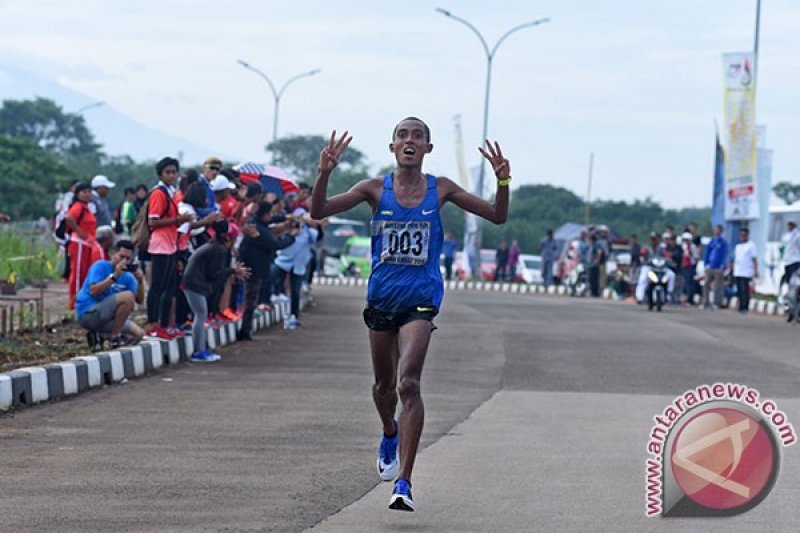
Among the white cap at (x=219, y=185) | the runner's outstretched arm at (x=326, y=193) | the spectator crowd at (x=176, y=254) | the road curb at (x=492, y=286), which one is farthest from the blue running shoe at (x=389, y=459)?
the road curb at (x=492, y=286)

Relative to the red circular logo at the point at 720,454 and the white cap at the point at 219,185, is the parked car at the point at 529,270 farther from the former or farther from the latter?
the red circular logo at the point at 720,454

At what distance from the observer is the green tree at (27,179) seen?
200 feet

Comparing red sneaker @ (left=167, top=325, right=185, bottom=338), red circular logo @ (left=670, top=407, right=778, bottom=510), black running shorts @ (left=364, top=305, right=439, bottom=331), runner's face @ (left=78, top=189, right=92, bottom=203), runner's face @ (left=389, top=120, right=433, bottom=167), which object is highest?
runner's face @ (left=389, top=120, right=433, bottom=167)

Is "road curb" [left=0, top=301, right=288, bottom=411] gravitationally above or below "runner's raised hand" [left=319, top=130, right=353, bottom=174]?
below

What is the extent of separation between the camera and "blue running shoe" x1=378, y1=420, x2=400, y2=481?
9891 mm

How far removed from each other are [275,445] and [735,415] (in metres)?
4.57

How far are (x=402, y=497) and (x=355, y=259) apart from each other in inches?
2298

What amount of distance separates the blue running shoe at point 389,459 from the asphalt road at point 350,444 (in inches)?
4.6

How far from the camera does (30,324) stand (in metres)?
21.2

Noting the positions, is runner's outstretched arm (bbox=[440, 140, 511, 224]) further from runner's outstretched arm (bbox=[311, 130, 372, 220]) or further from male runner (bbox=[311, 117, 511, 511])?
runner's outstretched arm (bbox=[311, 130, 372, 220])

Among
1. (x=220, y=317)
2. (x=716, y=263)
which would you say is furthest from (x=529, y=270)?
(x=220, y=317)

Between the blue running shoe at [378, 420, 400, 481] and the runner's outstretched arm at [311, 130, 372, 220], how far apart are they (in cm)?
129

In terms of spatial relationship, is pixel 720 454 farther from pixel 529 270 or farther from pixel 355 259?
pixel 529 270

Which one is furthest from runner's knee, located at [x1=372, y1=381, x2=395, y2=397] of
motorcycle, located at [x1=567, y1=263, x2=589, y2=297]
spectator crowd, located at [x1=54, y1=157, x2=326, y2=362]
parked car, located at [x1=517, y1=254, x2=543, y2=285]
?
parked car, located at [x1=517, y1=254, x2=543, y2=285]
